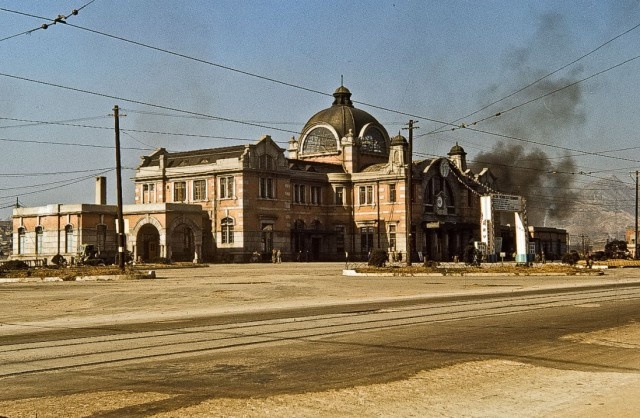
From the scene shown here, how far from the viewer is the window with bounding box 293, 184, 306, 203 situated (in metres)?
81.7

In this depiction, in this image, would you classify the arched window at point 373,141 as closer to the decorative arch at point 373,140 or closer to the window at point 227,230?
the decorative arch at point 373,140

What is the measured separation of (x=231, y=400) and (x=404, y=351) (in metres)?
4.75

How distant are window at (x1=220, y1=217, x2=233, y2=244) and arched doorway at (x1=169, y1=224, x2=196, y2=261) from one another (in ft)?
9.77

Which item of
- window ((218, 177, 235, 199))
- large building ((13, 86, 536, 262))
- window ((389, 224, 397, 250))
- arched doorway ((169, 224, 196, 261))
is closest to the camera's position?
large building ((13, 86, 536, 262))

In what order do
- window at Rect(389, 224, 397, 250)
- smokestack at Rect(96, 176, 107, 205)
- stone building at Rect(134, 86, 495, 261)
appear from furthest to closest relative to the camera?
window at Rect(389, 224, 397, 250) → smokestack at Rect(96, 176, 107, 205) → stone building at Rect(134, 86, 495, 261)

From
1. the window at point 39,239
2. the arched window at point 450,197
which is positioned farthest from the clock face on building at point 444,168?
the window at point 39,239

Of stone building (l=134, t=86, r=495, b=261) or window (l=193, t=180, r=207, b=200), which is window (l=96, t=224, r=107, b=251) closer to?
stone building (l=134, t=86, r=495, b=261)

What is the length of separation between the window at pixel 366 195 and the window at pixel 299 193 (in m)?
6.93

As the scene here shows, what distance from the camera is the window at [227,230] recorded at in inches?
2968

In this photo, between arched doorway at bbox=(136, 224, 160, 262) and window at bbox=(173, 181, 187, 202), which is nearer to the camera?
arched doorway at bbox=(136, 224, 160, 262)

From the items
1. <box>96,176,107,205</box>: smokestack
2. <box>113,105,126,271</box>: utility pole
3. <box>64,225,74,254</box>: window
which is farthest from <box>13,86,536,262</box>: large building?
<box>113,105,126,271</box>: utility pole

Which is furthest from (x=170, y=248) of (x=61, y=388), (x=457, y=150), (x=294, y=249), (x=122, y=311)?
(x=61, y=388)

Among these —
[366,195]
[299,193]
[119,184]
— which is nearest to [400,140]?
[366,195]

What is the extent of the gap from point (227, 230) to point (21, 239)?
19436 mm
